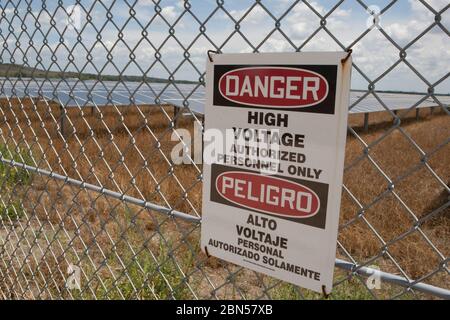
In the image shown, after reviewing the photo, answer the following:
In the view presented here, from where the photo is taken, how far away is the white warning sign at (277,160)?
3.67ft

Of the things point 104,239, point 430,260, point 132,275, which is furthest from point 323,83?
point 104,239

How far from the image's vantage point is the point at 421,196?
5.38 m

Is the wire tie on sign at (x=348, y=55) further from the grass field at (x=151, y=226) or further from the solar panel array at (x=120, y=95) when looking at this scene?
the grass field at (x=151, y=226)

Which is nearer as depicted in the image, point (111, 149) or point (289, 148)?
point (289, 148)

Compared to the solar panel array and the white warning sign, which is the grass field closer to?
the solar panel array

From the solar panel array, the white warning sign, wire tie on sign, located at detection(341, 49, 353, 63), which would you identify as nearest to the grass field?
the solar panel array

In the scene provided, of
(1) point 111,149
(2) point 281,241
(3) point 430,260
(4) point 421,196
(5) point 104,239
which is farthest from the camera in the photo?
(1) point 111,149

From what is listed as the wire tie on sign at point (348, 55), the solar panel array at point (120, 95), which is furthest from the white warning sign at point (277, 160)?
the solar panel array at point (120, 95)

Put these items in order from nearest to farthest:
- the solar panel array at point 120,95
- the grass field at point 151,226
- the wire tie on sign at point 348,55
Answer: the wire tie on sign at point 348,55 < the solar panel array at point 120,95 < the grass field at point 151,226

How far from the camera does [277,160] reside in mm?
1219

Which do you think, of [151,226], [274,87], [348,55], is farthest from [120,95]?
[348,55]
